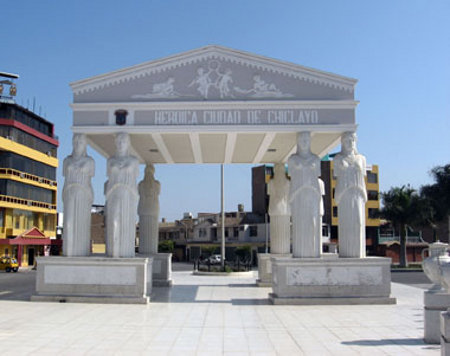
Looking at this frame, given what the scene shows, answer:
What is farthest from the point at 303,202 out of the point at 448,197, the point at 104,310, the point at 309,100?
the point at 448,197

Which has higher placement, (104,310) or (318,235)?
(318,235)

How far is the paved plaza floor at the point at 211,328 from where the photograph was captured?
8281mm

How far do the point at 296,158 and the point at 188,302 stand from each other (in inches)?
193

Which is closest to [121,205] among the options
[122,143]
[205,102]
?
[122,143]

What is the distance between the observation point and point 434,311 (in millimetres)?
8344

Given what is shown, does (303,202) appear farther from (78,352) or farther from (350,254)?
(78,352)

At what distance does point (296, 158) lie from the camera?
14.2m

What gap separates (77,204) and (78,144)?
1.68 meters

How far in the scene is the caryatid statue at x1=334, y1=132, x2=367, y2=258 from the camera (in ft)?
45.9

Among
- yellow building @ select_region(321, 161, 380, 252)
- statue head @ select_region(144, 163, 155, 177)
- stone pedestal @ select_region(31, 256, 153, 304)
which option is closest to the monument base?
statue head @ select_region(144, 163, 155, 177)

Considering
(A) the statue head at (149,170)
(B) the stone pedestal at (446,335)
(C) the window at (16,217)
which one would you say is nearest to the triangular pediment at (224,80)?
(A) the statue head at (149,170)

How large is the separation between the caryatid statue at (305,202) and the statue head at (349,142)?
0.89 metres

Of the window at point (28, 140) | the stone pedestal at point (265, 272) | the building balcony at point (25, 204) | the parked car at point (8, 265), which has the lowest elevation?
the parked car at point (8, 265)

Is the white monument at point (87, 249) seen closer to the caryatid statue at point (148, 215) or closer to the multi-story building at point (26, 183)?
the caryatid statue at point (148, 215)
